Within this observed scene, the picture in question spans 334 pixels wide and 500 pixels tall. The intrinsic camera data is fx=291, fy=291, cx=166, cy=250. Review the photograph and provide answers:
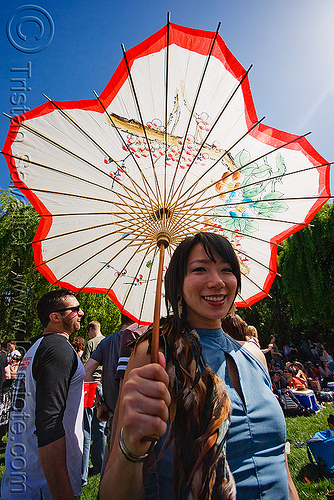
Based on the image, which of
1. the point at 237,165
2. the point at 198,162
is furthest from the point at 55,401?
the point at 237,165

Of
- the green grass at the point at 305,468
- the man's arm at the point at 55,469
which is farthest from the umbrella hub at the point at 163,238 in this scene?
the green grass at the point at 305,468

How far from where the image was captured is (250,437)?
1229mm

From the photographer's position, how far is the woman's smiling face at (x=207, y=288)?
1477 mm

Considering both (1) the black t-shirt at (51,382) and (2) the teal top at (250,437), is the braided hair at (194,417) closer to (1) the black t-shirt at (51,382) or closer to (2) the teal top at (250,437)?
(2) the teal top at (250,437)

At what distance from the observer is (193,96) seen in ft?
6.35

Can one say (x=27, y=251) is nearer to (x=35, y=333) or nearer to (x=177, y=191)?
(x=35, y=333)

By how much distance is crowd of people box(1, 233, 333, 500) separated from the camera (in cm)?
97

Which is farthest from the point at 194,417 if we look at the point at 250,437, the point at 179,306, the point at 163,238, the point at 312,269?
the point at 312,269

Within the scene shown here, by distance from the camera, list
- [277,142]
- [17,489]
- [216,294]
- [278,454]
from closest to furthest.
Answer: [278,454] → [216,294] → [17,489] → [277,142]

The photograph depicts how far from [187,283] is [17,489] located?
1.74 meters

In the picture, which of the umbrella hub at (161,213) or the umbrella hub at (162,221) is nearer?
the umbrella hub at (162,221)

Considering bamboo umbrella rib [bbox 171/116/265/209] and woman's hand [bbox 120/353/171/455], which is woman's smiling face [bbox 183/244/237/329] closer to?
woman's hand [bbox 120/353/171/455]

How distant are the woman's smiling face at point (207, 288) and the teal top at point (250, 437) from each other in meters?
0.09

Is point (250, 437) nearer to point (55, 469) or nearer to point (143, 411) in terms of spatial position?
point (143, 411)
